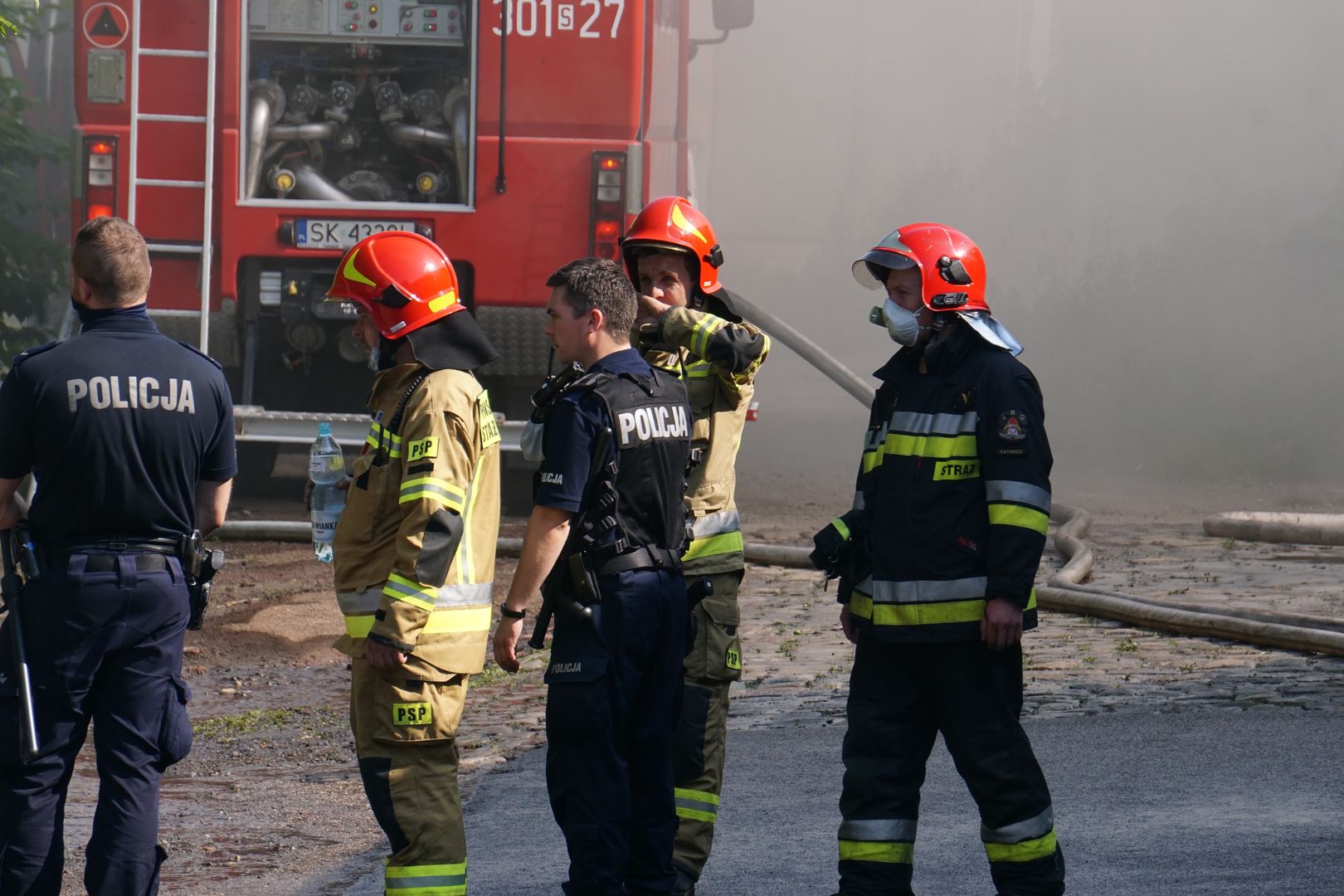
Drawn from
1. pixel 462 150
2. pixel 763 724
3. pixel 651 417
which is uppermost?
pixel 462 150

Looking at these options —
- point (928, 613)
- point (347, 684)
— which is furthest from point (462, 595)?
point (347, 684)

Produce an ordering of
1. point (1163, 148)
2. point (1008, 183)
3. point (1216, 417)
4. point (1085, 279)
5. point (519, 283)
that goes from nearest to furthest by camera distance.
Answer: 1. point (519, 283)
2. point (1216, 417)
3. point (1085, 279)
4. point (1163, 148)
5. point (1008, 183)

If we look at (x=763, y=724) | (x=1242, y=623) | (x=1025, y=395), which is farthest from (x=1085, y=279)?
(x=1025, y=395)

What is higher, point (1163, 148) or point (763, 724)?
point (1163, 148)

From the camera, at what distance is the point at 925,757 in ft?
13.3

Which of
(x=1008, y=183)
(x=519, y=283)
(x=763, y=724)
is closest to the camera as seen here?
(x=763, y=724)

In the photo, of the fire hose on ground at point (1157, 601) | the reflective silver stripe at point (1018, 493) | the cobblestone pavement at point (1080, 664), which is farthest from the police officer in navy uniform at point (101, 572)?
the fire hose on ground at point (1157, 601)

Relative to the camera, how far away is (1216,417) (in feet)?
59.4

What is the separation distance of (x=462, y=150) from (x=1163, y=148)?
61.4 feet

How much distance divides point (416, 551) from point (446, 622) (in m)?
0.21

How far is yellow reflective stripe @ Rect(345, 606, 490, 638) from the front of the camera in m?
3.82

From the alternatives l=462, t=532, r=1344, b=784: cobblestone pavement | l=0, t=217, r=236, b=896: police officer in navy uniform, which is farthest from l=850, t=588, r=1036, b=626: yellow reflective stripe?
l=462, t=532, r=1344, b=784: cobblestone pavement

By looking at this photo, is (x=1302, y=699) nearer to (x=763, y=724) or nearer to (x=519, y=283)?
(x=763, y=724)

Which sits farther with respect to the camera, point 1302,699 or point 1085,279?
point 1085,279
